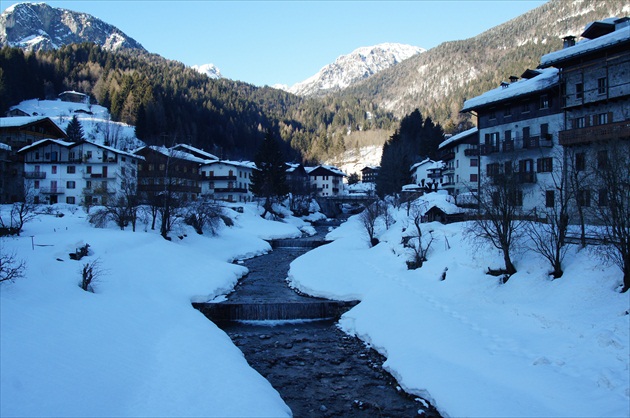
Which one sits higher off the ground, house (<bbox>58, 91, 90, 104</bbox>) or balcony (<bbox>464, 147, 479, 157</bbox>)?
house (<bbox>58, 91, 90, 104</bbox>)

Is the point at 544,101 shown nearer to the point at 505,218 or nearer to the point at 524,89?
the point at 524,89

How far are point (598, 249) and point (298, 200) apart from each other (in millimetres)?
78324

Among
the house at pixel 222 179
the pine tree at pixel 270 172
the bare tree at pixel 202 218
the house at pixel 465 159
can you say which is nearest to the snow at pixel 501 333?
the bare tree at pixel 202 218

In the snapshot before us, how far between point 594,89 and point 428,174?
175 feet

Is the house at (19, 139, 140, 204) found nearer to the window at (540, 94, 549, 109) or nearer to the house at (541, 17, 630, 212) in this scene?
the window at (540, 94, 549, 109)

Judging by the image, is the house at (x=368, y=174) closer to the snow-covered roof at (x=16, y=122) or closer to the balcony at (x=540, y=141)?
the snow-covered roof at (x=16, y=122)

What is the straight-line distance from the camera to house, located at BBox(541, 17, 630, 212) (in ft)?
105

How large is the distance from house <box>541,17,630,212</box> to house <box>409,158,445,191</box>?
39334 mm

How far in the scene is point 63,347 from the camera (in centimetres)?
1547

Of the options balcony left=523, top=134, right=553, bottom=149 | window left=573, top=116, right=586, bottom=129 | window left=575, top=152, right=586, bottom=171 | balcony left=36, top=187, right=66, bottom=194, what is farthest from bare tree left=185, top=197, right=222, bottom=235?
window left=573, top=116, right=586, bottom=129

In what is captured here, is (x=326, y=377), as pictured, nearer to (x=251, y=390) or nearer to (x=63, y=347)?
(x=251, y=390)

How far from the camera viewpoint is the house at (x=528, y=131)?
3916 centimetres

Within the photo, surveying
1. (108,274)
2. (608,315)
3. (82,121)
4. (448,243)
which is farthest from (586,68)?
(82,121)

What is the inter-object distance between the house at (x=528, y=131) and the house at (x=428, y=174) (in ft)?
98.9
